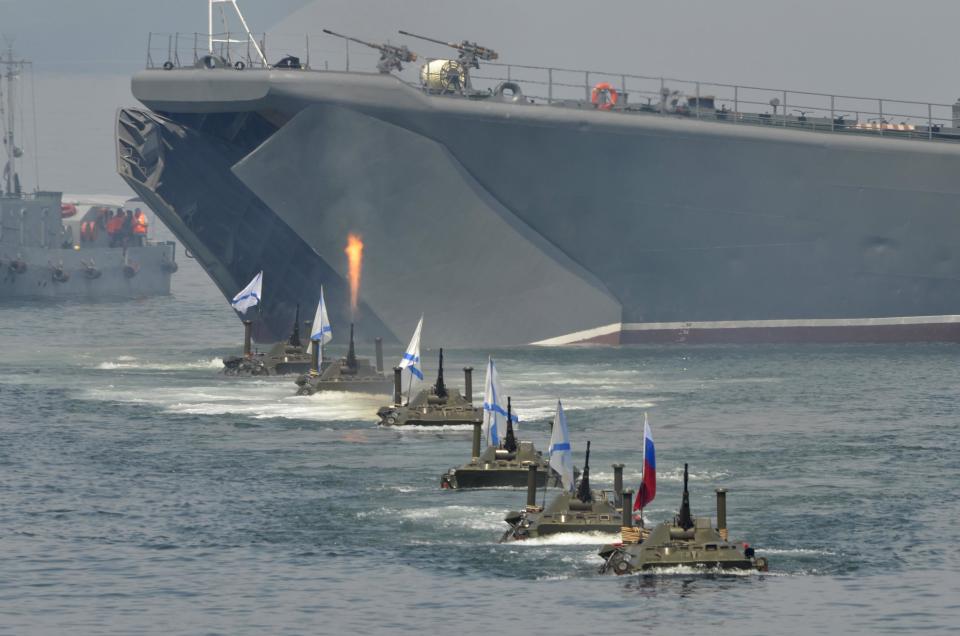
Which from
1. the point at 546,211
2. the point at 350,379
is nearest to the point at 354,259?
the point at 546,211

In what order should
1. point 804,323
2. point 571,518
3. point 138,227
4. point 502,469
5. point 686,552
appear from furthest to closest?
point 138,227, point 804,323, point 502,469, point 571,518, point 686,552

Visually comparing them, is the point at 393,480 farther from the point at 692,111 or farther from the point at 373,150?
the point at 692,111

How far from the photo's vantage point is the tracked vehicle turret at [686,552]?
4003 cm

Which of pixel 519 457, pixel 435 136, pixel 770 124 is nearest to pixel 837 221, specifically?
pixel 770 124

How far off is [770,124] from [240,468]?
126 ft

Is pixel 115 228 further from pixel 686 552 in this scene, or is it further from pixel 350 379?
pixel 686 552

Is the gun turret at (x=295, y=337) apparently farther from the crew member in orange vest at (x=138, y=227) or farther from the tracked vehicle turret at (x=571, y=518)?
the crew member in orange vest at (x=138, y=227)

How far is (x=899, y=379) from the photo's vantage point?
77938 mm

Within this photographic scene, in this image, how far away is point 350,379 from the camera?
72.6 meters

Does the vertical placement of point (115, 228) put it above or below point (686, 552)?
above

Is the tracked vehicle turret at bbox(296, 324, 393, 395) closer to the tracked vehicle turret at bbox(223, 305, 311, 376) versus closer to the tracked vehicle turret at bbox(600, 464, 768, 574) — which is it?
the tracked vehicle turret at bbox(223, 305, 311, 376)

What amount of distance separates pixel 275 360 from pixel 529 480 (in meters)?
38.0

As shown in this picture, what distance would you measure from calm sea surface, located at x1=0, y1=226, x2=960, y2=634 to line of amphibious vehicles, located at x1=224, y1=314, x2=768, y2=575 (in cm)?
49

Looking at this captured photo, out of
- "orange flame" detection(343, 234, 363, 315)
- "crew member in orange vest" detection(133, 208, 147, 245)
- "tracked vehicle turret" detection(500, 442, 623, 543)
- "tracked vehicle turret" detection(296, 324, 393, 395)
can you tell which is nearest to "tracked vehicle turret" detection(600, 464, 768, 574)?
"tracked vehicle turret" detection(500, 442, 623, 543)
